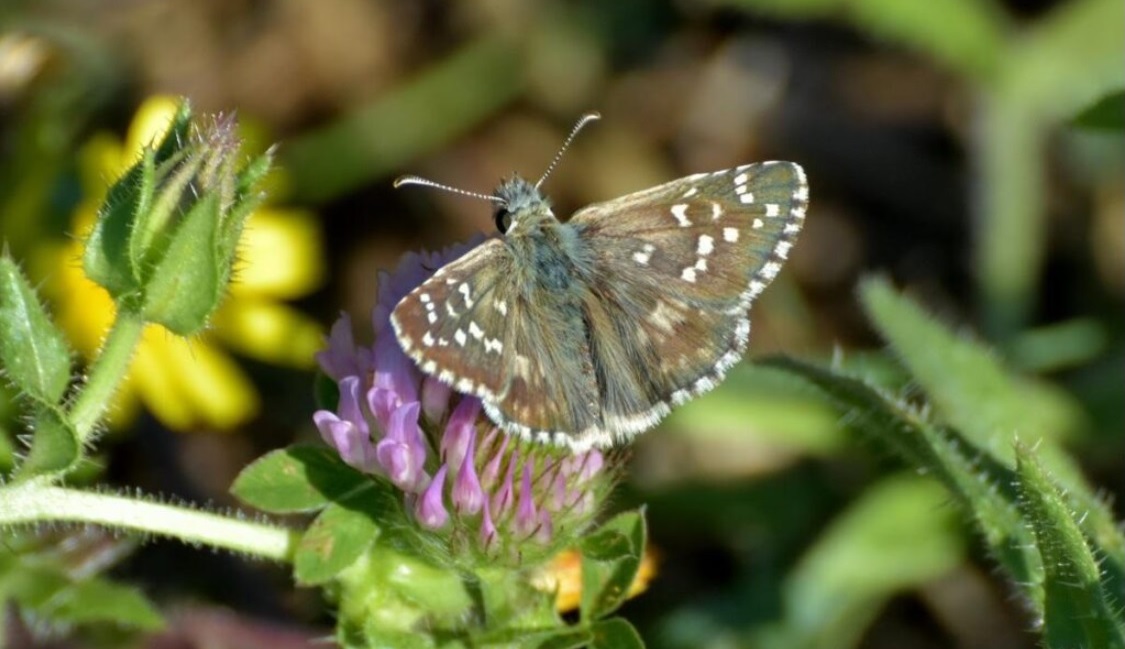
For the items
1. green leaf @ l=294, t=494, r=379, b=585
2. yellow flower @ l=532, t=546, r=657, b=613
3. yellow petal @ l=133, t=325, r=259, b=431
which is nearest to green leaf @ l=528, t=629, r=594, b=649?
yellow flower @ l=532, t=546, r=657, b=613

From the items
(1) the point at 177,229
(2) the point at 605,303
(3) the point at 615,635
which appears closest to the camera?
(1) the point at 177,229

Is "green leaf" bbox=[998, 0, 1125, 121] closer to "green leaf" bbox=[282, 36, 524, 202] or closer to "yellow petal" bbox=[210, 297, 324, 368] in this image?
"green leaf" bbox=[282, 36, 524, 202]

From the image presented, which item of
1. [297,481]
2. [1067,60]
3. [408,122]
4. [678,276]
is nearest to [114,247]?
[297,481]

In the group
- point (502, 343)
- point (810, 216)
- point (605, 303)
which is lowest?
point (502, 343)

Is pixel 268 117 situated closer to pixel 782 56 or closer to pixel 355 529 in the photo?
pixel 782 56

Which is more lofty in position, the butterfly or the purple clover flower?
the butterfly

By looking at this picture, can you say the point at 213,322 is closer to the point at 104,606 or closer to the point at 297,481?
the point at 104,606
